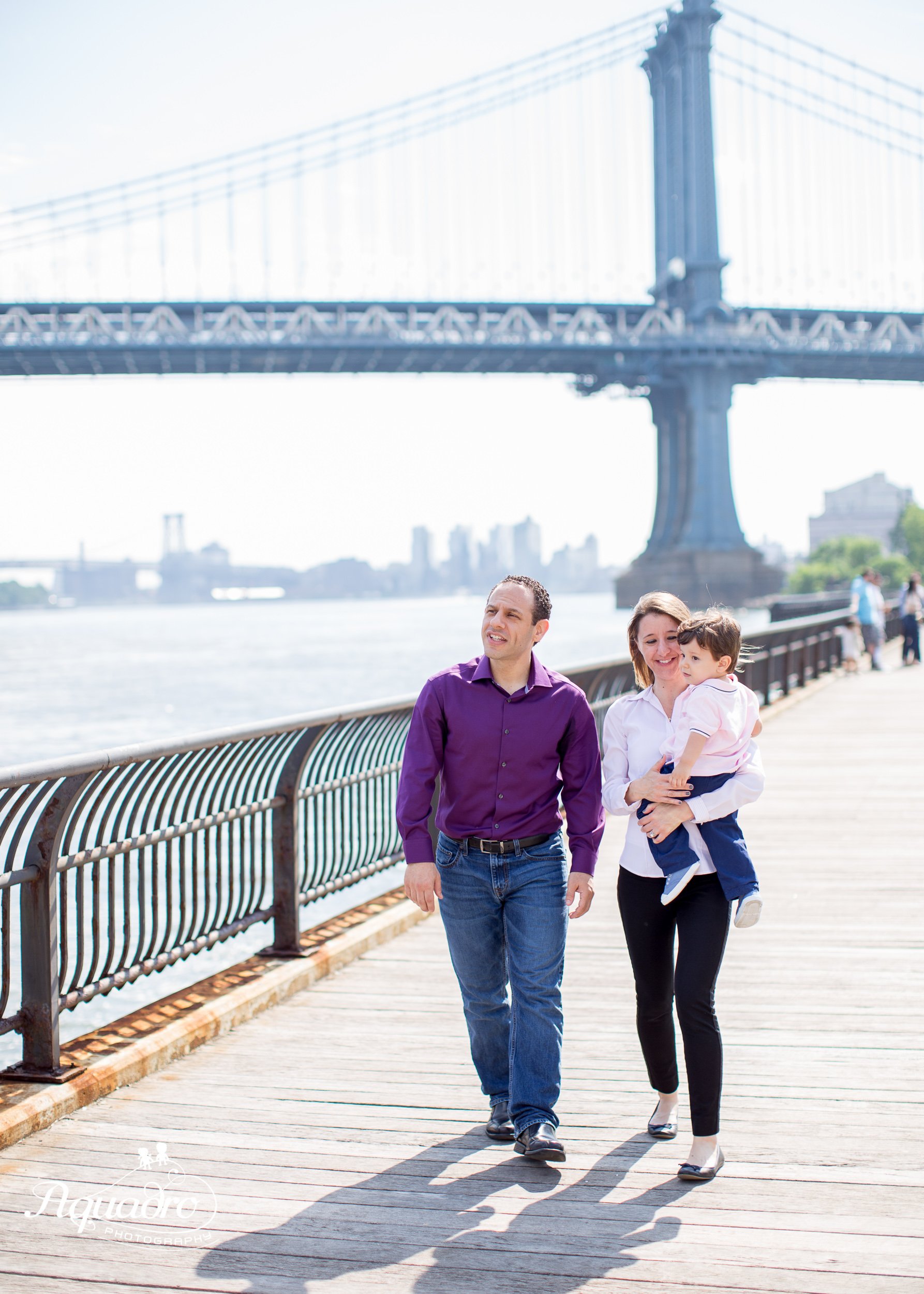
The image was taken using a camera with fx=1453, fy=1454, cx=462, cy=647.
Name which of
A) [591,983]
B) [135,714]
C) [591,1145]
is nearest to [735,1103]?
[591,1145]

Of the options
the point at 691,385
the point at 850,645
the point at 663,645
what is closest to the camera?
the point at 663,645

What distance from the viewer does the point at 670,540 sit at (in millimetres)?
87625

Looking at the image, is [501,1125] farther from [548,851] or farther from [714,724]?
[714,724]

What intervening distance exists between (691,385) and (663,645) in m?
87.1

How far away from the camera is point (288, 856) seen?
6.08 meters

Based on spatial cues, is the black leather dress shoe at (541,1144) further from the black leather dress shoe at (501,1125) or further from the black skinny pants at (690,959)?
the black skinny pants at (690,959)

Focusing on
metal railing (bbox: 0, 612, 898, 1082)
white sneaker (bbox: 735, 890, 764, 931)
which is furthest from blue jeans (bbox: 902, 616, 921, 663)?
white sneaker (bbox: 735, 890, 764, 931)

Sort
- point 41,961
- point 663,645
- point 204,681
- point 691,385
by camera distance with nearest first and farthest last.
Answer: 1. point 663,645
2. point 41,961
3. point 204,681
4. point 691,385

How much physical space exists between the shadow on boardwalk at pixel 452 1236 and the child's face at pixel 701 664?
127cm

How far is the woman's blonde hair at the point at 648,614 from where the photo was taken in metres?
3.74

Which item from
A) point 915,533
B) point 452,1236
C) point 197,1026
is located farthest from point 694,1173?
point 915,533

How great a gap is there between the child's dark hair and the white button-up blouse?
21cm

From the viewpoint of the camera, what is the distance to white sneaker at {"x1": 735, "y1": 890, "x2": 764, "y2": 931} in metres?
3.50

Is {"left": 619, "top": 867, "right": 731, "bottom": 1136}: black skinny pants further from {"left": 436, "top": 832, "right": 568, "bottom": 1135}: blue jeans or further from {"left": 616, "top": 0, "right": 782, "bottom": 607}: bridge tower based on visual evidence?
{"left": 616, "top": 0, "right": 782, "bottom": 607}: bridge tower
